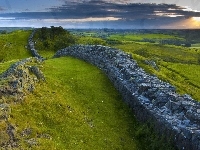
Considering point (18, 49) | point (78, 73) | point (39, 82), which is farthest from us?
point (18, 49)

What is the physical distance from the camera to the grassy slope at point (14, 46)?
83.0 m

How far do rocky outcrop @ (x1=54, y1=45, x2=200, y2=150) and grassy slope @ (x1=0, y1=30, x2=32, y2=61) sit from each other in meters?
50.5

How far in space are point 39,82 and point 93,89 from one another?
224 inches

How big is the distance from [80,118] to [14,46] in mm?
71686

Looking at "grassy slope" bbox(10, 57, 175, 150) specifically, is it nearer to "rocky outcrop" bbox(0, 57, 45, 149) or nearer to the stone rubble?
"rocky outcrop" bbox(0, 57, 45, 149)

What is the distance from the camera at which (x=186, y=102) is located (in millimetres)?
20922

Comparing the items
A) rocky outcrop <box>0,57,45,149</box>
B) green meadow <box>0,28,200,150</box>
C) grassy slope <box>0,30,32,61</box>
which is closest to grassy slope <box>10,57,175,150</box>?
green meadow <box>0,28,200,150</box>

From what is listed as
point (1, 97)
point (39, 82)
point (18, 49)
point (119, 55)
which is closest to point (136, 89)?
point (39, 82)

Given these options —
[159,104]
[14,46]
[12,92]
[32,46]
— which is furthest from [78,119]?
[14,46]

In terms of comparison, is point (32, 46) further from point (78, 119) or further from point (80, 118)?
point (78, 119)

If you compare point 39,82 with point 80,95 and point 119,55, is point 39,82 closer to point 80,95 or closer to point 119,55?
point 80,95

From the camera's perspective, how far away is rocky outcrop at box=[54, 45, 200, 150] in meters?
17.7

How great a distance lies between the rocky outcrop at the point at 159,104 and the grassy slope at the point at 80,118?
103 cm

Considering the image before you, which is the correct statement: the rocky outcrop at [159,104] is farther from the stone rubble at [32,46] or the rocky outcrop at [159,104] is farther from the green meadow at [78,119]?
the stone rubble at [32,46]
